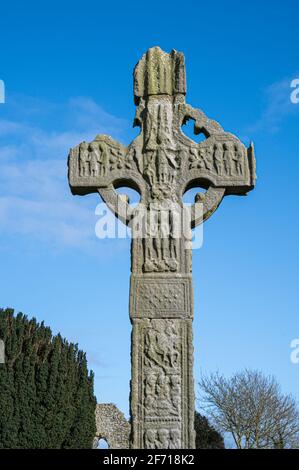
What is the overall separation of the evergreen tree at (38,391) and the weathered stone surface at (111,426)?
7.46 metres

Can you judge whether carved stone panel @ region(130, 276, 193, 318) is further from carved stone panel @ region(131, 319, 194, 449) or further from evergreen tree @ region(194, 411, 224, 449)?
evergreen tree @ region(194, 411, 224, 449)

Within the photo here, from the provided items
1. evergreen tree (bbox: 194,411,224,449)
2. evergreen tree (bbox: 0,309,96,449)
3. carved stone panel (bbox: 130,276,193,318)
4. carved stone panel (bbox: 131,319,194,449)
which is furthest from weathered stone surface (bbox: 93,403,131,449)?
carved stone panel (bbox: 130,276,193,318)

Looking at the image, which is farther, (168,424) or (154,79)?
(154,79)

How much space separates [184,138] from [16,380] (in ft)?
50.7

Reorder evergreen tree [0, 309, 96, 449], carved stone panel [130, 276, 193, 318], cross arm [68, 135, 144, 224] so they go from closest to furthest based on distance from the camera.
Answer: carved stone panel [130, 276, 193, 318] < cross arm [68, 135, 144, 224] < evergreen tree [0, 309, 96, 449]

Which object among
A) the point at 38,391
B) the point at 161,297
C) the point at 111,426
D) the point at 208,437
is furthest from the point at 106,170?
the point at 111,426

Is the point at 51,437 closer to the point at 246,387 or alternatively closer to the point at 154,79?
the point at 246,387

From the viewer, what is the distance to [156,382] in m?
6.10

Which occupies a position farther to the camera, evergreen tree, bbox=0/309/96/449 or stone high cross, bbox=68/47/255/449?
evergreen tree, bbox=0/309/96/449

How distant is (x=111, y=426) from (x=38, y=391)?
39.1ft

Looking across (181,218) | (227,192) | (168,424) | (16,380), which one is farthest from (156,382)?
(16,380)

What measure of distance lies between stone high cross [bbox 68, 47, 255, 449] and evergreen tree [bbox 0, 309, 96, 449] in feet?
47.6

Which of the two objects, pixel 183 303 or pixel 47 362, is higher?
pixel 47 362

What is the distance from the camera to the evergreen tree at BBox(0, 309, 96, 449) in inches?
782
